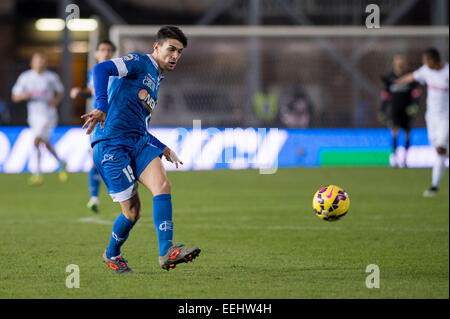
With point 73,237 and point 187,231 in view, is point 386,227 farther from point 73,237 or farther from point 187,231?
point 73,237

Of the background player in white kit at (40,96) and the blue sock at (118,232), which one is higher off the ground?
the background player in white kit at (40,96)

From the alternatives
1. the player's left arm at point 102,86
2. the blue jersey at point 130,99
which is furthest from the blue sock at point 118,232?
the player's left arm at point 102,86

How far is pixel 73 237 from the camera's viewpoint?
8.86m

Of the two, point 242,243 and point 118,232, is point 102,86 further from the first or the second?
point 242,243

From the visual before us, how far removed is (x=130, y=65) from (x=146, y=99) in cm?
32

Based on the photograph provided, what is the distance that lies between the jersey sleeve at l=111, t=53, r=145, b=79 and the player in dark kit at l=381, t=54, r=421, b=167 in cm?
1274

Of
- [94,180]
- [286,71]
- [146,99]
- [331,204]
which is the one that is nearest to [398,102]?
[286,71]

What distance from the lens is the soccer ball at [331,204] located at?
784 cm

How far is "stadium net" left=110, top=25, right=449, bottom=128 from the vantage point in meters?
19.9

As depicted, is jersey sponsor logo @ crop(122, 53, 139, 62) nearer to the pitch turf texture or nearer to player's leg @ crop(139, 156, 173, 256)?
player's leg @ crop(139, 156, 173, 256)

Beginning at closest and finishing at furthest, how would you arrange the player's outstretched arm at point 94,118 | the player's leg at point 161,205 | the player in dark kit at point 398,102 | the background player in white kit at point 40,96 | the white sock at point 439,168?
1. the player's outstretched arm at point 94,118
2. the player's leg at point 161,205
3. the white sock at point 439,168
4. the background player in white kit at point 40,96
5. the player in dark kit at point 398,102

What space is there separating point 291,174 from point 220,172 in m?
1.62

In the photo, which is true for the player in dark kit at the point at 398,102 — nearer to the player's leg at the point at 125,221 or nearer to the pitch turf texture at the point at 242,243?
the pitch turf texture at the point at 242,243

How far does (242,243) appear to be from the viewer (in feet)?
27.7
